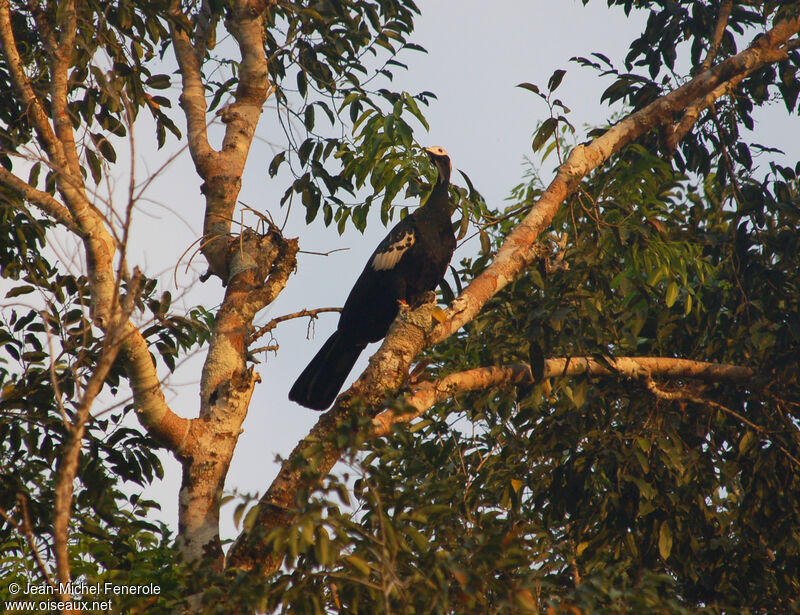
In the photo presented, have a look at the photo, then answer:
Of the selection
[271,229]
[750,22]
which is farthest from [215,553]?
[750,22]

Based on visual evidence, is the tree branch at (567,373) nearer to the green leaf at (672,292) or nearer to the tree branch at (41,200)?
the green leaf at (672,292)

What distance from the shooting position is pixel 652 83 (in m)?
5.58

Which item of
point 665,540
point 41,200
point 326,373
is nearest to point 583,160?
point 665,540

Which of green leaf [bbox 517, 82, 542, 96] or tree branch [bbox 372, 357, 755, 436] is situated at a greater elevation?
green leaf [bbox 517, 82, 542, 96]

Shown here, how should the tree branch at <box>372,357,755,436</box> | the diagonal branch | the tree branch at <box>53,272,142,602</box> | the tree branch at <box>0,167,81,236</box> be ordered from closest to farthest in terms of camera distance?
the tree branch at <box>53,272,142,602</box> < the tree branch at <box>0,167,81,236</box> < the tree branch at <box>372,357,755,436</box> < the diagonal branch

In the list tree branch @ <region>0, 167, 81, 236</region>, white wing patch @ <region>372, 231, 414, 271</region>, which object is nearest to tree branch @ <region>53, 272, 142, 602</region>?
tree branch @ <region>0, 167, 81, 236</region>

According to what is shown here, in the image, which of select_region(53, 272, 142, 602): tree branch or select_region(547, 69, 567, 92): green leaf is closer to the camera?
select_region(53, 272, 142, 602): tree branch

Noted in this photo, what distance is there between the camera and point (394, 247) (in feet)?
18.9

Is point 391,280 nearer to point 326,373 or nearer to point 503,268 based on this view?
point 326,373

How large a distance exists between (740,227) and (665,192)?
683 millimetres

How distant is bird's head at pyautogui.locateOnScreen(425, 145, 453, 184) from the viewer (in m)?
5.93

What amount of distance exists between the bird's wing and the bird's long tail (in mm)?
640

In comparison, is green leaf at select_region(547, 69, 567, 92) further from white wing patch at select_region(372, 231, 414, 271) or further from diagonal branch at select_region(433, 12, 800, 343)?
white wing patch at select_region(372, 231, 414, 271)

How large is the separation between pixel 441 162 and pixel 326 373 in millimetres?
1971
